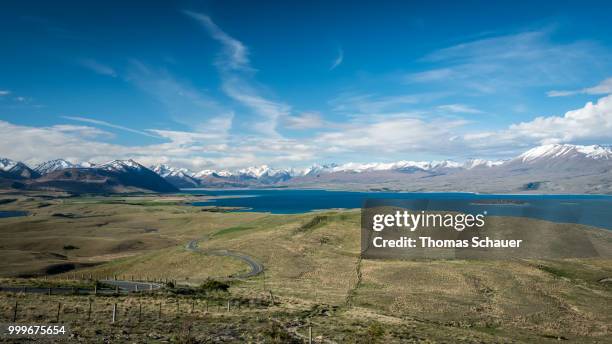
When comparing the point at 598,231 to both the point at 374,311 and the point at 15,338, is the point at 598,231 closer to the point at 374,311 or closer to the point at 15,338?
the point at 374,311

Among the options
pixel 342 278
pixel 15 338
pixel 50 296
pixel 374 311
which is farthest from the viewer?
pixel 342 278

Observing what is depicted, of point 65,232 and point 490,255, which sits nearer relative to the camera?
point 490,255

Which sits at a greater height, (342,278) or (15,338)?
(15,338)

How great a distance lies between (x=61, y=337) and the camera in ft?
92.8

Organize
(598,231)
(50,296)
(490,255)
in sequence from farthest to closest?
(598,231), (490,255), (50,296)

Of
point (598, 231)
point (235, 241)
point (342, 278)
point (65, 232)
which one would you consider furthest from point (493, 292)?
point (65, 232)

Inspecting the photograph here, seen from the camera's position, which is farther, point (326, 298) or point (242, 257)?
point (242, 257)

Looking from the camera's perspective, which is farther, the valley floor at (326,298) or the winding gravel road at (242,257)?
the winding gravel road at (242,257)

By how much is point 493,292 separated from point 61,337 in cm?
6113

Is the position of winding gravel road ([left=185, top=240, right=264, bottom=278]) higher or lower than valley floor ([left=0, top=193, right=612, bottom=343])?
lower

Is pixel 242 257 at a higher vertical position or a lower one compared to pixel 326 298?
lower

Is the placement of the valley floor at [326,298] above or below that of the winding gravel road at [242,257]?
above

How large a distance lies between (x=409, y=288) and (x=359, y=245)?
45.9 m

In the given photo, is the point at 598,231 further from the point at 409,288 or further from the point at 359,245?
the point at 409,288
